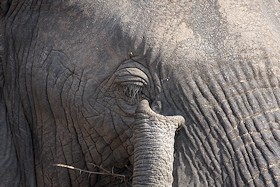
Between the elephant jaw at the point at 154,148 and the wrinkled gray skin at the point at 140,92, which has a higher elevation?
the wrinkled gray skin at the point at 140,92

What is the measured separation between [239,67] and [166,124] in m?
0.37

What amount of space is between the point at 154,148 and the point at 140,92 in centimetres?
33

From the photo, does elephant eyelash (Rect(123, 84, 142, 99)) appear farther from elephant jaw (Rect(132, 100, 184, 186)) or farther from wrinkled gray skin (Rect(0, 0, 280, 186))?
elephant jaw (Rect(132, 100, 184, 186))

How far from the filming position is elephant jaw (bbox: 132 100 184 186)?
489 centimetres

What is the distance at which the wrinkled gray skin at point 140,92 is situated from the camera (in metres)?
4.95

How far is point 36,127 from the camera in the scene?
217 inches

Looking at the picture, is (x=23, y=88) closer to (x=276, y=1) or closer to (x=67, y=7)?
(x=67, y=7)

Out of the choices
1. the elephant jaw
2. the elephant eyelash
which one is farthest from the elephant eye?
the elephant jaw

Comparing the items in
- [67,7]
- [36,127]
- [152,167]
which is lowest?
[152,167]

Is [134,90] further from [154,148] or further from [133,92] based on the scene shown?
[154,148]

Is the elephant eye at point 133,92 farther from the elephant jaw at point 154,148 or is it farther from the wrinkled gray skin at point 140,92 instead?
the elephant jaw at point 154,148

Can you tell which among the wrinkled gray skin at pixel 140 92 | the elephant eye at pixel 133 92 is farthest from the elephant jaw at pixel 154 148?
the elephant eye at pixel 133 92

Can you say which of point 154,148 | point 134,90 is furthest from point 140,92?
point 154,148

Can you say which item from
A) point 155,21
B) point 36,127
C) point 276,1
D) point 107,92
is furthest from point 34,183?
point 276,1
